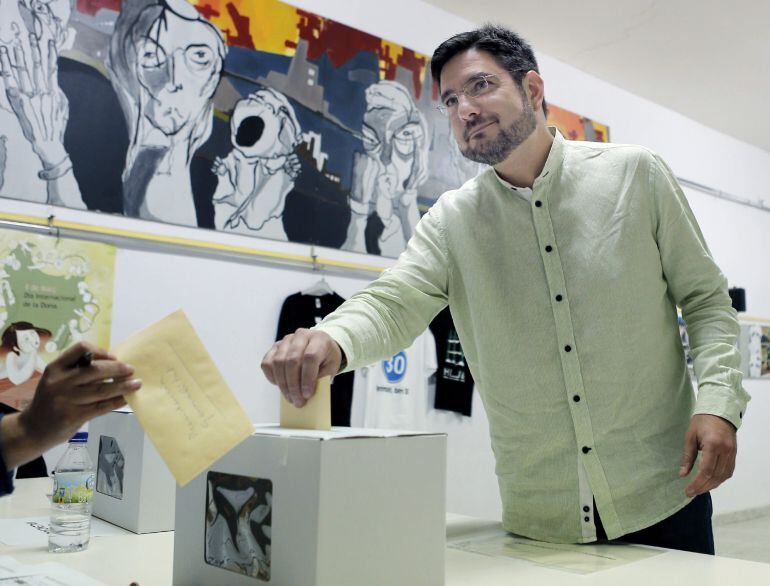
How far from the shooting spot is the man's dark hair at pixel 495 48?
1.54 meters

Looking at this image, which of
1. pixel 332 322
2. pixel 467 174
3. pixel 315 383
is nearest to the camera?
pixel 315 383

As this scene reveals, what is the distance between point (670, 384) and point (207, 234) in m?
1.89

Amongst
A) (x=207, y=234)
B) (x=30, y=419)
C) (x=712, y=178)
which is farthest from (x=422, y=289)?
(x=712, y=178)

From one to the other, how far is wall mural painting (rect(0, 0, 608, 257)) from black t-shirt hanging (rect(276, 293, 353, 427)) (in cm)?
26

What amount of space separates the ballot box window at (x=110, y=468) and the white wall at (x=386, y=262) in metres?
1.08

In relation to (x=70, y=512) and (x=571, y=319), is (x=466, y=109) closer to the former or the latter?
(x=571, y=319)

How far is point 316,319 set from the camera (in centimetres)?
291

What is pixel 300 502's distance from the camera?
0.72 metres

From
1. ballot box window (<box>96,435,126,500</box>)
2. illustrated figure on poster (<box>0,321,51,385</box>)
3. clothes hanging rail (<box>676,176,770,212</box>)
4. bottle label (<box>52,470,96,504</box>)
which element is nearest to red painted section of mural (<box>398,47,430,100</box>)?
illustrated figure on poster (<box>0,321,51,385</box>)

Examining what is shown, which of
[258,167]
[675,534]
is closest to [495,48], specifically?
[675,534]

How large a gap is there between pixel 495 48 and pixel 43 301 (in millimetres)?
1671

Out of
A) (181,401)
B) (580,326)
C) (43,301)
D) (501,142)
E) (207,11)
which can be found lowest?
(181,401)

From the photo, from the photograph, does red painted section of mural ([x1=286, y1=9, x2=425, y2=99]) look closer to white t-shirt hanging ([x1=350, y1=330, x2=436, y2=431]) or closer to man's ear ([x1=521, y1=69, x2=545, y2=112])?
white t-shirt hanging ([x1=350, y1=330, x2=436, y2=431])

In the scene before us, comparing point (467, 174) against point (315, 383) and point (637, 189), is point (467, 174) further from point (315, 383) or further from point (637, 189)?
point (315, 383)
